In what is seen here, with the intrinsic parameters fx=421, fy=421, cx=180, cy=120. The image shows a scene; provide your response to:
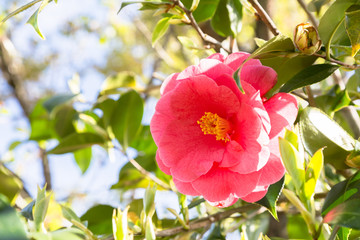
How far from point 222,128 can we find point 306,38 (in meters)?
0.18

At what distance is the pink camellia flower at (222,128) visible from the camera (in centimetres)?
58

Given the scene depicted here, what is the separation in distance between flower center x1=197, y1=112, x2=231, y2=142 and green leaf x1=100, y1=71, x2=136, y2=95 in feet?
2.02

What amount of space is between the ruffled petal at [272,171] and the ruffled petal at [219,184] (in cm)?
2

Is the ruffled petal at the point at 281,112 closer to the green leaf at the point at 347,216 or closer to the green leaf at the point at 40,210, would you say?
the green leaf at the point at 347,216

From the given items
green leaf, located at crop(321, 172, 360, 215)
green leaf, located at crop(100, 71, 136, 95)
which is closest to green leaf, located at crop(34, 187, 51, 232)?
green leaf, located at crop(321, 172, 360, 215)

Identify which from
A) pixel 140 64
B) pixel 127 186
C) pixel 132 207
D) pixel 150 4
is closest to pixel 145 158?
pixel 127 186

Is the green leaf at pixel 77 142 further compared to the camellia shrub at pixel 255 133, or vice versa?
the green leaf at pixel 77 142

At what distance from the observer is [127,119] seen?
1164 mm

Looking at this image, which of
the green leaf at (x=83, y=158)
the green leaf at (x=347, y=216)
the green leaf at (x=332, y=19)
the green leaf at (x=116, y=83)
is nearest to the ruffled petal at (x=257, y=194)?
the green leaf at (x=347, y=216)

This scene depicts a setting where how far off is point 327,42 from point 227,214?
1.23ft

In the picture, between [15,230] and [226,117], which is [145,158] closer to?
[226,117]

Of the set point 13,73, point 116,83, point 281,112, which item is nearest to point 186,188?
point 281,112

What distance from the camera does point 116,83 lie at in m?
1.25

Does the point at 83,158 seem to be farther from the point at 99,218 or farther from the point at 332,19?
the point at 332,19
